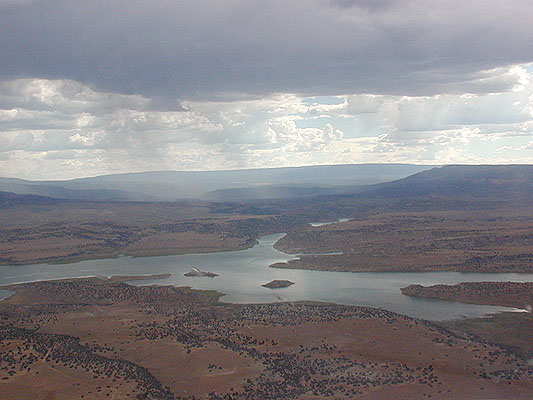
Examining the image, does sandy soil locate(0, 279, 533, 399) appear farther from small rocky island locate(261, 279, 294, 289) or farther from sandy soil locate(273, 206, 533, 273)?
sandy soil locate(273, 206, 533, 273)

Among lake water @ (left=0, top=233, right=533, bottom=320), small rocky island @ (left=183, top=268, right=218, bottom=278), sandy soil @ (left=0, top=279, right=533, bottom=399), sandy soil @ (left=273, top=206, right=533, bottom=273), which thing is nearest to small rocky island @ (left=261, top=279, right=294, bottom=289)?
lake water @ (left=0, top=233, right=533, bottom=320)

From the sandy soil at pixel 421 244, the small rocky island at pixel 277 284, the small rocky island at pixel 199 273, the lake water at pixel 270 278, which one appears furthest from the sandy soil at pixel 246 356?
the sandy soil at pixel 421 244

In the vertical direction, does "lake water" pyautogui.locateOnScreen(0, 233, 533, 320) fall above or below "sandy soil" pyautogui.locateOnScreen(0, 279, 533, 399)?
below

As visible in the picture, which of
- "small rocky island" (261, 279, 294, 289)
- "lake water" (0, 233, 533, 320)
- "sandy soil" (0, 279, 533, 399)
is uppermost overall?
"sandy soil" (0, 279, 533, 399)

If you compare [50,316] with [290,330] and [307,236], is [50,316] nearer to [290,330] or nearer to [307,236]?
[290,330]

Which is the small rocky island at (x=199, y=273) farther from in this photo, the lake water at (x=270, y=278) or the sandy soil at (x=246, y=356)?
the sandy soil at (x=246, y=356)

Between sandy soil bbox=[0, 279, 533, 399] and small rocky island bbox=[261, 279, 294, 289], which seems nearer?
sandy soil bbox=[0, 279, 533, 399]

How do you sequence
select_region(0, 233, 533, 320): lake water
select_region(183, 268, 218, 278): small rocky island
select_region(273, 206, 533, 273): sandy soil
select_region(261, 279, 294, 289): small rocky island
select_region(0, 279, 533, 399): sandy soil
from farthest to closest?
select_region(273, 206, 533, 273): sandy soil → select_region(183, 268, 218, 278): small rocky island → select_region(261, 279, 294, 289): small rocky island → select_region(0, 233, 533, 320): lake water → select_region(0, 279, 533, 399): sandy soil

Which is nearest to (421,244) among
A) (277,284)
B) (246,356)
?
(277,284)
